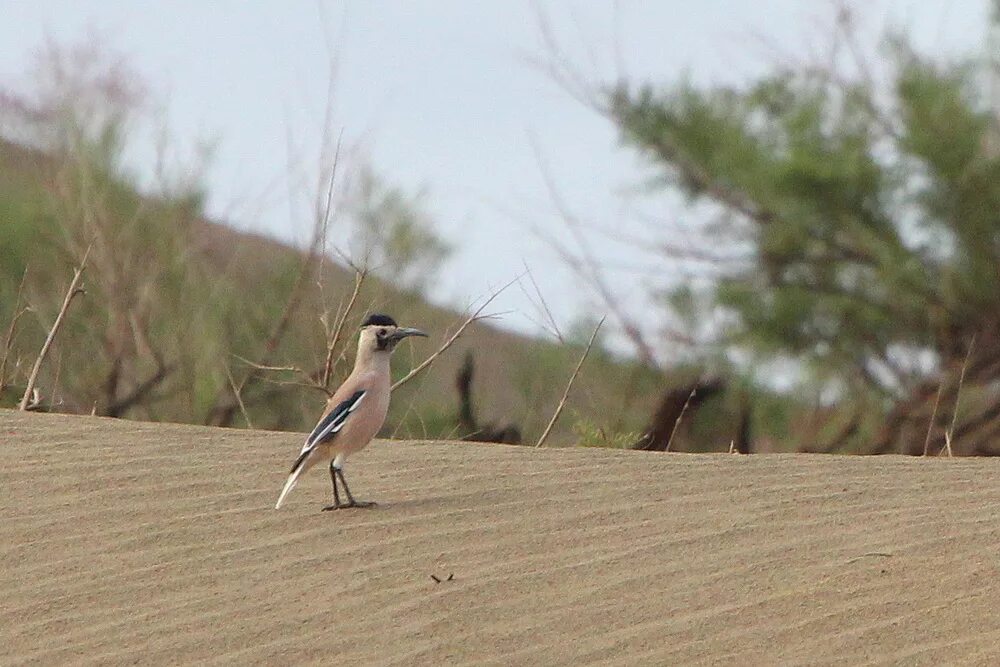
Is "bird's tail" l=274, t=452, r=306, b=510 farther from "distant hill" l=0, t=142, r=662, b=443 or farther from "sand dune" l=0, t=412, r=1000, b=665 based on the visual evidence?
"distant hill" l=0, t=142, r=662, b=443

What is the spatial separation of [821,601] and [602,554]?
819mm

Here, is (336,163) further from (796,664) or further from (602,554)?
(796,664)

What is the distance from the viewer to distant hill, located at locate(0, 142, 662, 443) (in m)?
13.2

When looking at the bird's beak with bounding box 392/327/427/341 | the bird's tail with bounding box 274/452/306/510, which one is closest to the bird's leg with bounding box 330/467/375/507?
the bird's tail with bounding box 274/452/306/510

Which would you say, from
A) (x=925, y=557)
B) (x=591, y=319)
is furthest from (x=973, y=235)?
(x=925, y=557)

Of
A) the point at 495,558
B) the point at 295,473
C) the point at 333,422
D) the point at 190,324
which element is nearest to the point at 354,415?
the point at 333,422

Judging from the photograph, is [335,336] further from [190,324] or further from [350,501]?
[190,324]

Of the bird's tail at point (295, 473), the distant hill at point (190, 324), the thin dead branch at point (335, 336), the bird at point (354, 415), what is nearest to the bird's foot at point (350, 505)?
the bird at point (354, 415)

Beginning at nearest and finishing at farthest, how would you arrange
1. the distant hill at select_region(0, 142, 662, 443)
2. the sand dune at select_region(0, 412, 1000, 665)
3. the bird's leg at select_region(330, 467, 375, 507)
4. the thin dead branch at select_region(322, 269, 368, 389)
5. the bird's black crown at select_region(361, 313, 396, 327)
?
the sand dune at select_region(0, 412, 1000, 665) < the bird's leg at select_region(330, 467, 375, 507) < the bird's black crown at select_region(361, 313, 396, 327) < the thin dead branch at select_region(322, 269, 368, 389) < the distant hill at select_region(0, 142, 662, 443)

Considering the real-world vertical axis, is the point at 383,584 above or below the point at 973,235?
below

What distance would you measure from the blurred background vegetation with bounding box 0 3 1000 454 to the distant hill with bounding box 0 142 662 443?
31 mm

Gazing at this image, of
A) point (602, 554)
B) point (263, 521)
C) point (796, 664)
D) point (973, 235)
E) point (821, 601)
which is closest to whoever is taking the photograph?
point (796, 664)

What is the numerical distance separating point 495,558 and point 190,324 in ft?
26.3

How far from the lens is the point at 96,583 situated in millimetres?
A: 5824
